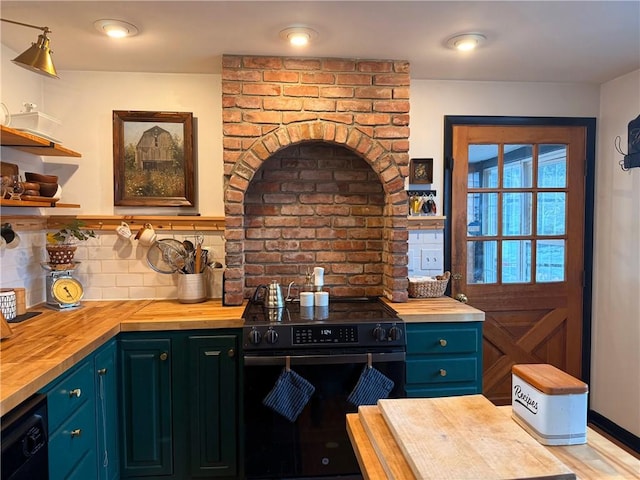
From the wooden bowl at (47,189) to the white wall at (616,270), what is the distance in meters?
3.51

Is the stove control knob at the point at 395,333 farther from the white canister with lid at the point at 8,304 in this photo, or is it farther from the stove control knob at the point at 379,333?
the white canister with lid at the point at 8,304

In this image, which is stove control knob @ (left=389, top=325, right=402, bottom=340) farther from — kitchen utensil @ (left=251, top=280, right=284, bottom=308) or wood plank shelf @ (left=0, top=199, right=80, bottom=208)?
wood plank shelf @ (left=0, top=199, right=80, bottom=208)

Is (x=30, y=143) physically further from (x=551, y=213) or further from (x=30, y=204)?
(x=551, y=213)

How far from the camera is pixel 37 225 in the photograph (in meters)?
2.59

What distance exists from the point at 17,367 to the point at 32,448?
299 millimetres

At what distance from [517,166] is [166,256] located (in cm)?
244

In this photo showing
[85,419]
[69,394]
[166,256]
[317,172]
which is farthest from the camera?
[317,172]

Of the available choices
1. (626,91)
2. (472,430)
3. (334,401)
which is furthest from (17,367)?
(626,91)

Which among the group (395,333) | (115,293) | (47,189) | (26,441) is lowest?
(26,441)

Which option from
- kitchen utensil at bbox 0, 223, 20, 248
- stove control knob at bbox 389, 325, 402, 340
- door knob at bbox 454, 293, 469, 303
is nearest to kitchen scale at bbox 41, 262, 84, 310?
kitchen utensil at bbox 0, 223, 20, 248

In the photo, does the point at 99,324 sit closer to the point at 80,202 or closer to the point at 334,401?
the point at 80,202

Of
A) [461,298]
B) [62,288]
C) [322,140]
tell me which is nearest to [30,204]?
[62,288]

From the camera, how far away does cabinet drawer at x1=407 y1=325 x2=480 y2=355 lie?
2.31 meters

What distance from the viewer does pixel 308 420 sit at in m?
2.14
